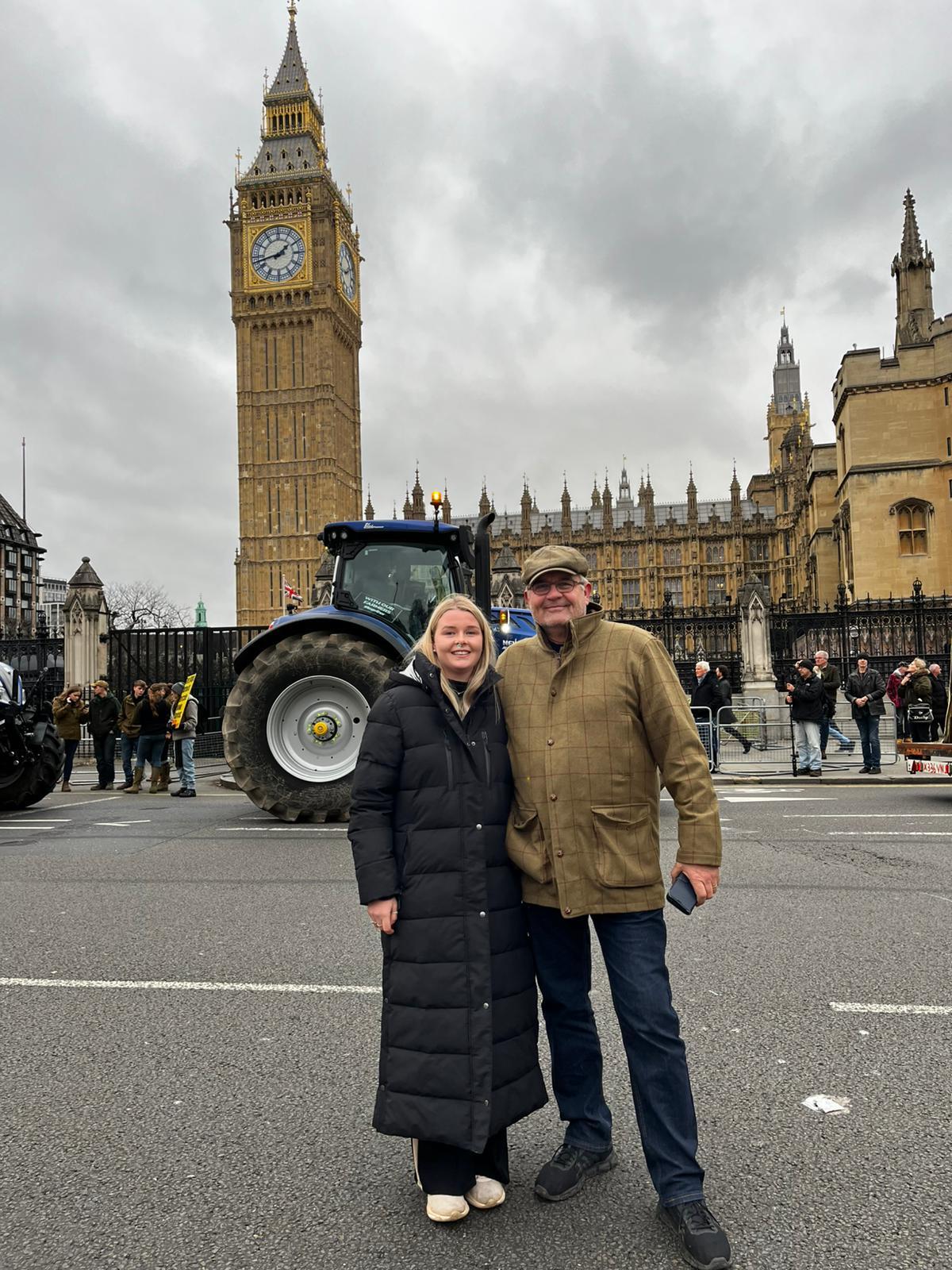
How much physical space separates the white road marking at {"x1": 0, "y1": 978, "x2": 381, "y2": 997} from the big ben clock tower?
72.5 meters

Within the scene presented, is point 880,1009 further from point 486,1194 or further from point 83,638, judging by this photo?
point 83,638

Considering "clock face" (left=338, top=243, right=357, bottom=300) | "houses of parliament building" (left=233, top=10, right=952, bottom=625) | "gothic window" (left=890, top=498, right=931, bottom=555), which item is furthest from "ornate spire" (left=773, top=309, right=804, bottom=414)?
"gothic window" (left=890, top=498, right=931, bottom=555)

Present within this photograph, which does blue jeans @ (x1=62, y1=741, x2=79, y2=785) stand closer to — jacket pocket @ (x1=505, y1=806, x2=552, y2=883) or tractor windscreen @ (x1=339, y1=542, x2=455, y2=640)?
tractor windscreen @ (x1=339, y1=542, x2=455, y2=640)

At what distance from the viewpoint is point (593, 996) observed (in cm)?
423

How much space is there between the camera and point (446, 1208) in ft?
8.14

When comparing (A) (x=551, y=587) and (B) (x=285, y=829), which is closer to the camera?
(A) (x=551, y=587)

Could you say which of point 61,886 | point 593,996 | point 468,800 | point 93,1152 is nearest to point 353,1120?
point 93,1152

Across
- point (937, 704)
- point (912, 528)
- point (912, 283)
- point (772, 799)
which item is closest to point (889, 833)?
point (772, 799)

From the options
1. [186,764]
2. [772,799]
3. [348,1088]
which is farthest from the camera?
[186,764]

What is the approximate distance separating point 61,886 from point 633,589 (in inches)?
2722

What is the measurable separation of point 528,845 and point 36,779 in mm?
9943

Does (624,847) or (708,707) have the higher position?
(708,707)

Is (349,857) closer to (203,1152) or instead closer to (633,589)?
(203,1152)

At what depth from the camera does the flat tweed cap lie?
2781 millimetres
